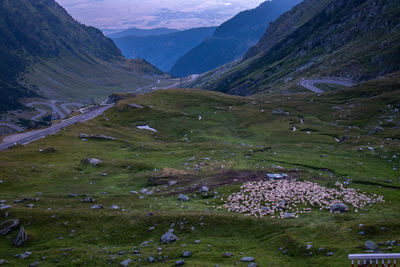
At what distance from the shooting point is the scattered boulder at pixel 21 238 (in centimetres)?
2897

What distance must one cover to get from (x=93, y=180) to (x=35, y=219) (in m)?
17.0

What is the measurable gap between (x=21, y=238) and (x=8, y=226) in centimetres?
343

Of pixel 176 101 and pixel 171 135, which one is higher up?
pixel 176 101

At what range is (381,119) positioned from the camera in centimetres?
9681

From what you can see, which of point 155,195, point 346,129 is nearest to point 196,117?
point 346,129

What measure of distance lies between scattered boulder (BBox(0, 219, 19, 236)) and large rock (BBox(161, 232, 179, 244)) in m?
16.1

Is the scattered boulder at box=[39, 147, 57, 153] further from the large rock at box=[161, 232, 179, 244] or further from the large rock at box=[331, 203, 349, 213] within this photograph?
the large rock at box=[331, 203, 349, 213]

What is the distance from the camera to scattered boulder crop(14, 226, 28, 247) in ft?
95.0

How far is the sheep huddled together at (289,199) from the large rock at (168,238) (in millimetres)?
7319

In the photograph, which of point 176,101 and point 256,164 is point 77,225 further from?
point 176,101

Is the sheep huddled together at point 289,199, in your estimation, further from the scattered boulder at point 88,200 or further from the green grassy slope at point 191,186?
the scattered boulder at point 88,200

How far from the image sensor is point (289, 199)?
108 feet

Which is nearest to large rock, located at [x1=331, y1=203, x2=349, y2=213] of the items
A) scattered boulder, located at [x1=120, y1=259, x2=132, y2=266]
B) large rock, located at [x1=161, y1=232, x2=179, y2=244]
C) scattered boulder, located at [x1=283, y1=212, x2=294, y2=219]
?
scattered boulder, located at [x1=283, y1=212, x2=294, y2=219]

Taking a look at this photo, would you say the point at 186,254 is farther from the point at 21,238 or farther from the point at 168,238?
the point at 21,238
